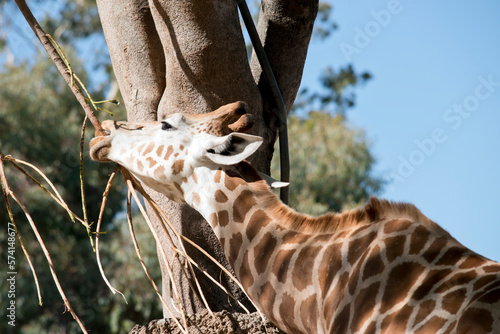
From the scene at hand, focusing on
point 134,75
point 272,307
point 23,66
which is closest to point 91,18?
point 23,66

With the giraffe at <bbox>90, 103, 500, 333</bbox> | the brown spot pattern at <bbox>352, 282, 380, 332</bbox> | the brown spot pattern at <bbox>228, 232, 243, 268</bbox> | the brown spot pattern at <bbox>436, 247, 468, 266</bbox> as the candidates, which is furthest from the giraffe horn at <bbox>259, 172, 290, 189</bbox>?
the brown spot pattern at <bbox>436, 247, 468, 266</bbox>

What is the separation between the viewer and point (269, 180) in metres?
2.46

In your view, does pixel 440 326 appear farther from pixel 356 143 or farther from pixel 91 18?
pixel 91 18

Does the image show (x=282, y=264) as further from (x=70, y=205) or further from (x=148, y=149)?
(x=70, y=205)

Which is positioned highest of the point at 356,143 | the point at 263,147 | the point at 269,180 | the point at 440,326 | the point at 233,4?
the point at 356,143

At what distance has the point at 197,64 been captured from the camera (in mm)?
2705

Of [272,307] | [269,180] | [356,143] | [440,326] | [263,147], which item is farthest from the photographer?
[356,143]

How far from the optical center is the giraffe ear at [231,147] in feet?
7.11

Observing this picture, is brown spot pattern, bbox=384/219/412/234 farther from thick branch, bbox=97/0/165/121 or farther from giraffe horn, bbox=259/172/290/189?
thick branch, bbox=97/0/165/121

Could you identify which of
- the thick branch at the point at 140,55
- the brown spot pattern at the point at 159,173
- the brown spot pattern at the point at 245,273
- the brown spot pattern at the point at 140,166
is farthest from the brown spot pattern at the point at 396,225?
the thick branch at the point at 140,55

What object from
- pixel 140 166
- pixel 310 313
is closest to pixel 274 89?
pixel 140 166

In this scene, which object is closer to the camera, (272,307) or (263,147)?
(272,307)

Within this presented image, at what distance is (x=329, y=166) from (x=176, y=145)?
30.9ft

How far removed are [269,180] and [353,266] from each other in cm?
63
